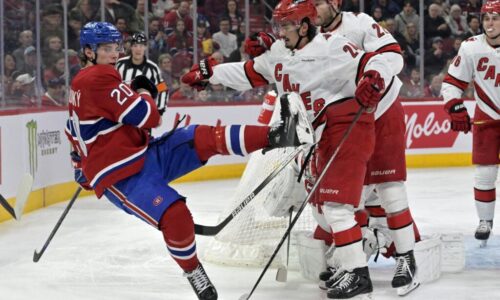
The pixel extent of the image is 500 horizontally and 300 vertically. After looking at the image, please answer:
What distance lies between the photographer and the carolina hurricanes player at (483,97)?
15.4 feet

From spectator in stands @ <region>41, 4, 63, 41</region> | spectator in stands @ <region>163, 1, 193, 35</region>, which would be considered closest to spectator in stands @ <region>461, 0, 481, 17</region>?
spectator in stands @ <region>163, 1, 193, 35</region>

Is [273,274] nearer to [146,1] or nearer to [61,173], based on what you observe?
[61,173]

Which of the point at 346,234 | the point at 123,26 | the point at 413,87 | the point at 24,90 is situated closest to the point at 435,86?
the point at 413,87

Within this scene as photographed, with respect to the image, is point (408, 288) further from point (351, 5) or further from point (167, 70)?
point (351, 5)

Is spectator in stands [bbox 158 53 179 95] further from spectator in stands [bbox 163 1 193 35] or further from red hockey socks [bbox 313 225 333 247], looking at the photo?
red hockey socks [bbox 313 225 333 247]

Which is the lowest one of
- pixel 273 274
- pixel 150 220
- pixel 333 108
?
pixel 273 274

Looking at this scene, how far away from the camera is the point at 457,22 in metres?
9.62

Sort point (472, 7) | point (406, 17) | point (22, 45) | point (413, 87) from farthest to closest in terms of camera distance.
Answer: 1. point (472, 7)
2. point (406, 17)
3. point (413, 87)
4. point (22, 45)

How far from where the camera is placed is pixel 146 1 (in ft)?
26.9

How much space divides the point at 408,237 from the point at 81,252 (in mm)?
1821

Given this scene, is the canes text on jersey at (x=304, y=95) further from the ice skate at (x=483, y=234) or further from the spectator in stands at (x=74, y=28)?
the spectator in stands at (x=74, y=28)

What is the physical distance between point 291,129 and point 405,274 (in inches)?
34.8

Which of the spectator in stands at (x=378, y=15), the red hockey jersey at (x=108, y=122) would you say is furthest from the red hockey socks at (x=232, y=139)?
the spectator in stands at (x=378, y=15)

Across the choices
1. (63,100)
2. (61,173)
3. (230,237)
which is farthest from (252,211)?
(63,100)
